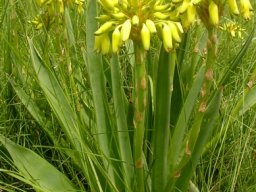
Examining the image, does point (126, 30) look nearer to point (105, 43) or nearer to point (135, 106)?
point (105, 43)

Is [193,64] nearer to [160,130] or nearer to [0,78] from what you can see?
[160,130]

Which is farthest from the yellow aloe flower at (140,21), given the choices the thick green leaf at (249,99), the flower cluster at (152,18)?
the thick green leaf at (249,99)

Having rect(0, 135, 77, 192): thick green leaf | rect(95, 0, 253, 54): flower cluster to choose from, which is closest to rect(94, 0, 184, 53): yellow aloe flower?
rect(95, 0, 253, 54): flower cluster

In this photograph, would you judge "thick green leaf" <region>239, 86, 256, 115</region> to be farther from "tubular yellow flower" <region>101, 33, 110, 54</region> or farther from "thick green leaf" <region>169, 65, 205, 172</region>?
"tubular yellow flower" <region>101, 33, 110, 54</region>

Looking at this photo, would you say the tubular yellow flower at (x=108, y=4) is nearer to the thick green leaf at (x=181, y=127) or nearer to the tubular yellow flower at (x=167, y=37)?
the tubular yellow flower at (x=167, y=37)

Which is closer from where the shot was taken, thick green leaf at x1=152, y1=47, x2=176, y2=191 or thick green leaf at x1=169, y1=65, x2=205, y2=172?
thick green leaf at x1=152, y1=47, x2=176, y2=191

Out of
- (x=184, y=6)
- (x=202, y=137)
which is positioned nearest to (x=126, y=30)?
(x=184, y=6)

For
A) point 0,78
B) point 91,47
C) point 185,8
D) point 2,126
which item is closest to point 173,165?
point 91,47
